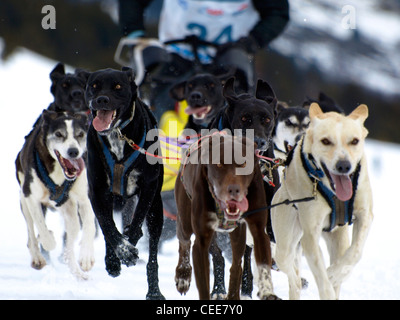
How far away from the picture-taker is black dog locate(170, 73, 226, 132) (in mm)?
5203

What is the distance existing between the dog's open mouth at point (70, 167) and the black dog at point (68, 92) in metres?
0.57

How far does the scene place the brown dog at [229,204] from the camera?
2.77m

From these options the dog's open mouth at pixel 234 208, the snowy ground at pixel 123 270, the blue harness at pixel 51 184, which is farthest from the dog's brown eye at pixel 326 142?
the blue harness at pixel 51 184

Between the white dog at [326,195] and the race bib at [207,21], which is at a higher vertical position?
the race bib at [207,21]

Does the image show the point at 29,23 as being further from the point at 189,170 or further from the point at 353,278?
the point at 189,170

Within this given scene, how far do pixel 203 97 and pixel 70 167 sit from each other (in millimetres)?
1235

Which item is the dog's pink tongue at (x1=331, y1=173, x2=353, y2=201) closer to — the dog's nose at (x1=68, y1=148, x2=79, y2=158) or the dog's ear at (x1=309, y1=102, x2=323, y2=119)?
the dog's ear at (x1=309, y1=102, x2=323, y2=119)

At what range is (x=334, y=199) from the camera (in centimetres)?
311

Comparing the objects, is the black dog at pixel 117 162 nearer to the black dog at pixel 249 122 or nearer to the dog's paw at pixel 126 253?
the dog's paw at pixel 126 253

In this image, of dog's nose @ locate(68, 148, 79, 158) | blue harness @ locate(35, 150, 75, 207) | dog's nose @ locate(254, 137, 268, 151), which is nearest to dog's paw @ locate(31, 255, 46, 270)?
blue harness @ locate(35, 150, 75, 207)

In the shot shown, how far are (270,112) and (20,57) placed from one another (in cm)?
1360

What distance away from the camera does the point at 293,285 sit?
3.41 meters
